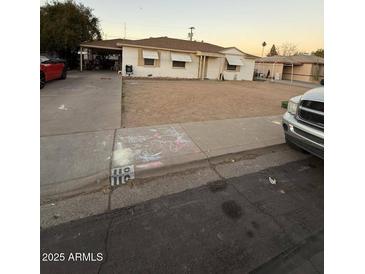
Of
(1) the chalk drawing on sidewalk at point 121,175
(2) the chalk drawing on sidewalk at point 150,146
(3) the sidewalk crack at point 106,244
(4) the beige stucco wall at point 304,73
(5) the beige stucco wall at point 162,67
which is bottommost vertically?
(3) the sidewalk crack at point 106,244

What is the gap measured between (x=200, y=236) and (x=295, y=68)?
34.3 m

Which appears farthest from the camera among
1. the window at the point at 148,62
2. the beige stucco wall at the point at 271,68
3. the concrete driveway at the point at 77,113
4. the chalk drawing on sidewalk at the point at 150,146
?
the beige stucco wall at the point at 271,68

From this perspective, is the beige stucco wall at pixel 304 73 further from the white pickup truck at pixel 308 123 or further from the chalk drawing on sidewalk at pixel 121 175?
the chalk drawing on sidewalk at pixel 121 175

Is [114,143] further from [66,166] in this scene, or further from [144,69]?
[144,69]

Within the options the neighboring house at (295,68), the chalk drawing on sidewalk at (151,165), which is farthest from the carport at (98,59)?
the chalk drawing on sidewalk at (151,165)

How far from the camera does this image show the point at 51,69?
11.8 metres

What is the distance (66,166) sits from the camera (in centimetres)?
343

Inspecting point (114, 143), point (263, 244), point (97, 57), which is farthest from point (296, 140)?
point (97, 57)

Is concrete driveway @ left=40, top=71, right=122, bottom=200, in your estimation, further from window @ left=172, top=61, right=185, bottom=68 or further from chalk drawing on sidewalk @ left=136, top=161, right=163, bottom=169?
window @ left=172, top=61, right=185, bottom=68

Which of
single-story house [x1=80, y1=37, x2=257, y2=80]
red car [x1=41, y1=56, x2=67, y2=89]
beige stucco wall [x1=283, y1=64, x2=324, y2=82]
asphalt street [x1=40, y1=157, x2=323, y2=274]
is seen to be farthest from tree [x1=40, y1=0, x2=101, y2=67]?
beige stucco wall [x1=283, y1=64, x2=324, y2=82]

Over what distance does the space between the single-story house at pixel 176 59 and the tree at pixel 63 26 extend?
1.21 metres

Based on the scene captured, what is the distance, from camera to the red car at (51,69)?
423 inches

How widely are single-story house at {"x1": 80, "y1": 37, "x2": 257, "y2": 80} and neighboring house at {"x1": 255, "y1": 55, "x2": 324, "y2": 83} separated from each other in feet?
19.9
